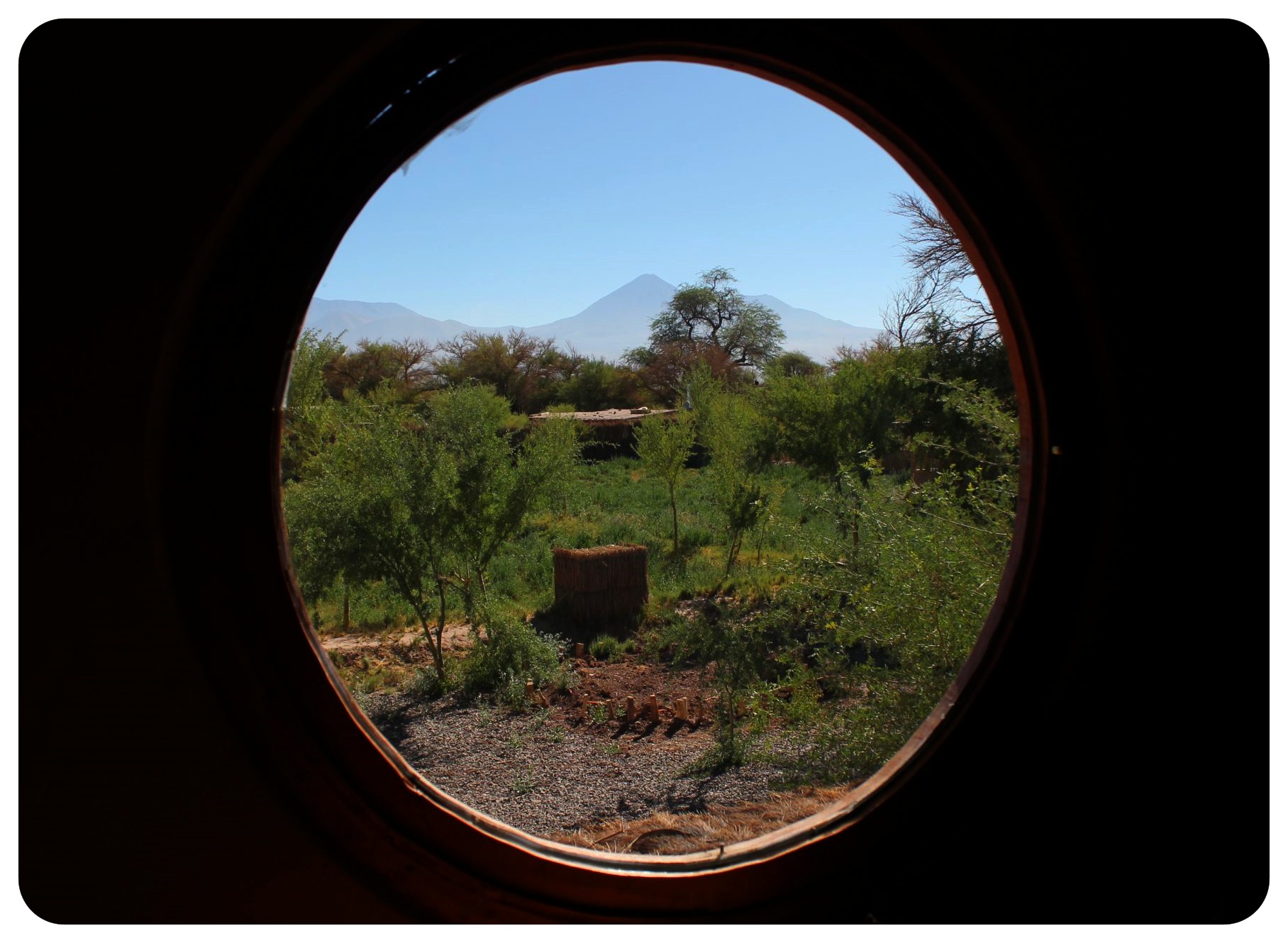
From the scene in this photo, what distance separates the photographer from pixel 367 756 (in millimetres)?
1353

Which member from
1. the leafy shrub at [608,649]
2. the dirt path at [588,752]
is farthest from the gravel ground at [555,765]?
the leafy shrub at [608,649]

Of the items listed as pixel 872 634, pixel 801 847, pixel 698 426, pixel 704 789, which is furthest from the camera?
pixel 698 426

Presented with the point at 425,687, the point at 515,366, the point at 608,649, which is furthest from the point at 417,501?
the point at 515,366

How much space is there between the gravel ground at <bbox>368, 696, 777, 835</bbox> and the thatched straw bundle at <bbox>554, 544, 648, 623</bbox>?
7.25 feet

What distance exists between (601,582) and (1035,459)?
808 cm

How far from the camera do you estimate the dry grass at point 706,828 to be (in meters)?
2.93

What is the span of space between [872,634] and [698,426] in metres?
10.3

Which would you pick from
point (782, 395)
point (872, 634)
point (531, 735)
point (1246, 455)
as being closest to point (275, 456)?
point (1246, 455)

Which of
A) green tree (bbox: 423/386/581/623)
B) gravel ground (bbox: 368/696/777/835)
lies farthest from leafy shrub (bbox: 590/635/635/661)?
green tree (bbox: 423/386/581/623)

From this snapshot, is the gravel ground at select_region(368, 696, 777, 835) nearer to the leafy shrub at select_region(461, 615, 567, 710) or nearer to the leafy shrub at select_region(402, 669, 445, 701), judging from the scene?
the leafy shrub at select_region(402, 669, 445, 701)

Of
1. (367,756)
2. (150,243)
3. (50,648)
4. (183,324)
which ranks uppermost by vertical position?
(150,243)

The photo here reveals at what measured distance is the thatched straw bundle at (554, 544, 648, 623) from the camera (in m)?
9.22

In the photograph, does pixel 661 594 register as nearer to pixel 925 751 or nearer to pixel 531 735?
pixel 531 735

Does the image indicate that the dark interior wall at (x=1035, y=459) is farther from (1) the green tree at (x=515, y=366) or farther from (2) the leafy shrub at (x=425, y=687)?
(1) the green tree at (x=515, y=366)
